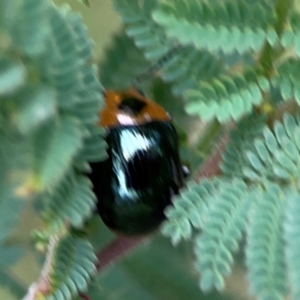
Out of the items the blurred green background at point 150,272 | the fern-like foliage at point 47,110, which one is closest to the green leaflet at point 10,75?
the fern-like foliage at point 47,110

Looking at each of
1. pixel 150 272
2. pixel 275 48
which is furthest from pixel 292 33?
pixel 150 272

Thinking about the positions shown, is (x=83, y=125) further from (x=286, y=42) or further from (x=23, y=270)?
(x=23, y=270)

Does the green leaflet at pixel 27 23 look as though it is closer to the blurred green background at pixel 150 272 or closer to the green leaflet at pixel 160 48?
the green leaflet at pixel 160 48

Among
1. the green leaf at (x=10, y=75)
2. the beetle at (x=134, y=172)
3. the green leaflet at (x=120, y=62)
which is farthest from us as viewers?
the green leaflet at (x=120, y=62)

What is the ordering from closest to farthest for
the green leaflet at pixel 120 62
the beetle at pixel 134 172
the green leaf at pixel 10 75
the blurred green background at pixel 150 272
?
the green leaf at pixel 10 75 → the beetle at pixel 134 172 → the green leaflet at pixel 120 62 → the blurred green background at pixel 150 272

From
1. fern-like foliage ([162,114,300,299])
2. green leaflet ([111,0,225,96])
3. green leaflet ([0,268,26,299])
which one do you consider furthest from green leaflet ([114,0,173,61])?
green leaflet ([0,268,26,299])
